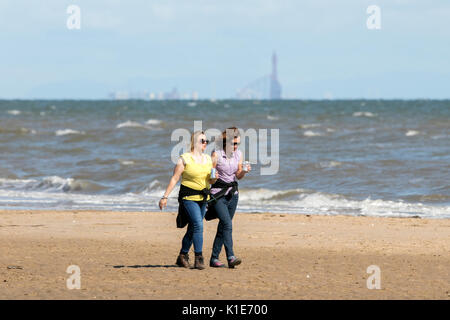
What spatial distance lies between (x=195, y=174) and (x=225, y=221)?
65 cm

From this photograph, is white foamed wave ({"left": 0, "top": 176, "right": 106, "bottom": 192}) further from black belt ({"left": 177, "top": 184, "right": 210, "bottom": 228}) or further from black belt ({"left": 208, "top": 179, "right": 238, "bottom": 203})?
black belt ({"left": 208, "top": 179, "right": 238, "bottom": 203})

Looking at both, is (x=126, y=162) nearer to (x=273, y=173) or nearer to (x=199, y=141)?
(x=273, y=173)

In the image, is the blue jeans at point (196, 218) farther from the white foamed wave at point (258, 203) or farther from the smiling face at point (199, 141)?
the white foamed wave at point (258, 203)

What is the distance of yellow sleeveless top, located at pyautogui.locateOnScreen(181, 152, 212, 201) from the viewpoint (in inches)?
332

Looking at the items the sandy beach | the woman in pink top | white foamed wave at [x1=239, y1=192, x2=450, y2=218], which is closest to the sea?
white foamed wave at [x1=239, y1=192, x2=450, y2=218]

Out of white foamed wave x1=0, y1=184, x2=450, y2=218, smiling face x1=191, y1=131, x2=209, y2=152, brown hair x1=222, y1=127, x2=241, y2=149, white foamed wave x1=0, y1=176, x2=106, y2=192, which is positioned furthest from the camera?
white foamed wave x1=0, y1=176, x2=106, y2=192

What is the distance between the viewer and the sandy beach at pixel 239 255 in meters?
7.52

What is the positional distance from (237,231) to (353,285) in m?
4.31

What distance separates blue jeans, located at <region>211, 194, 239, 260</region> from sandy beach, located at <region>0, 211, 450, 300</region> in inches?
9.7

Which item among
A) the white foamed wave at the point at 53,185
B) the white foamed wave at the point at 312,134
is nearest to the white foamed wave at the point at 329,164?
the white foamed wave at the point at 53,185

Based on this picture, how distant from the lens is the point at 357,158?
2553 cm

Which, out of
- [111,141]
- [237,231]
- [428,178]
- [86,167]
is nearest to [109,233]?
[237,231]

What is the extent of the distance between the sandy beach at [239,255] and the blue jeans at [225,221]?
0.25 m
